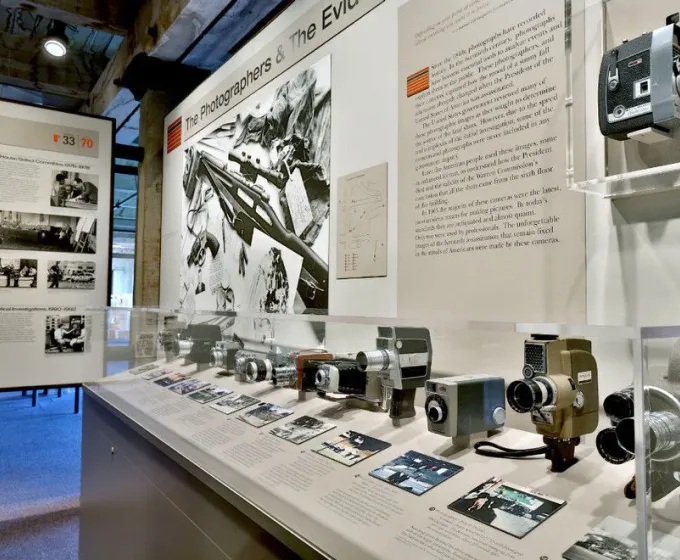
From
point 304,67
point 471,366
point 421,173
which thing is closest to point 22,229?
point 304,67

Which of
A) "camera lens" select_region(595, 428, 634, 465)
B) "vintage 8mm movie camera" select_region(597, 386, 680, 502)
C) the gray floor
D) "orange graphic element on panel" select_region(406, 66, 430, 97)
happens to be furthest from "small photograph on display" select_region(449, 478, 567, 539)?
the gray floor

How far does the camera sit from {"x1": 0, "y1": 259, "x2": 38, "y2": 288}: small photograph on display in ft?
12.2

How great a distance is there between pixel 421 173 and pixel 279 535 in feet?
4.15

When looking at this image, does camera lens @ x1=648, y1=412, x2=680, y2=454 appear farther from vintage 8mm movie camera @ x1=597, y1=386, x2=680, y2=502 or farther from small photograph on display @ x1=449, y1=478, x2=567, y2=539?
small photograph on display @ x1=449, y1=478, x2=567, y2=539

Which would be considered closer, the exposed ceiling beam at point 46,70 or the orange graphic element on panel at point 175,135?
the orange graphic element on panel at point 175,135

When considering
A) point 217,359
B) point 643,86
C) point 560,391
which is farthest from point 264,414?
point 643,86

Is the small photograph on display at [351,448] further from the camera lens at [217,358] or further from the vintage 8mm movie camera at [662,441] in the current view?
the camera lens at [217,358]

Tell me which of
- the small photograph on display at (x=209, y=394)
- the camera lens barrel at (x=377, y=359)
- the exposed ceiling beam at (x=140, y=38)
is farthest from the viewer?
the exposed ceiling beam at (x=140, y=38)

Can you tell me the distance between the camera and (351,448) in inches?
48.4

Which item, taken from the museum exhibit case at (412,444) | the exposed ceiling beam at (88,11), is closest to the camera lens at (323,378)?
the museum exhibit case at (412,444)

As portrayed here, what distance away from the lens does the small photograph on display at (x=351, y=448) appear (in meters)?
1.18

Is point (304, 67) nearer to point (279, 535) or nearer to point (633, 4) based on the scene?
point (633, 4)

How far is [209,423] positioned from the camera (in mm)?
1630

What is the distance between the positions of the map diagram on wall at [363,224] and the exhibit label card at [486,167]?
0.11 meters
